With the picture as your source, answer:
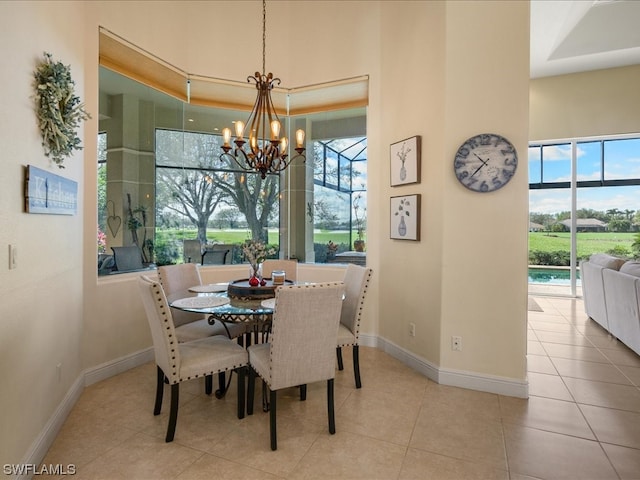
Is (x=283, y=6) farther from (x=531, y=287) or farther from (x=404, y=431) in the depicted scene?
(x=531, y=287)

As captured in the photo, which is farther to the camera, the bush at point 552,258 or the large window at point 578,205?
the bush at point 552,258

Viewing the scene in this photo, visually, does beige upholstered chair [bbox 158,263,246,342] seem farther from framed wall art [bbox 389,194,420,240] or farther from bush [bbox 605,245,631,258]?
bush [bbox 605,245,631,258]

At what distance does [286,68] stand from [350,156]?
1.41 m

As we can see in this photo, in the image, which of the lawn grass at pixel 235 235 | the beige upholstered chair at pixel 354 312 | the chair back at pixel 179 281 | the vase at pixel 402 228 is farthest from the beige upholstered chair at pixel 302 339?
the lawn grass at pixel 235 235

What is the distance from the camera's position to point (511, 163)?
274 cm

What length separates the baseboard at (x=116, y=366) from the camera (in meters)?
2.93

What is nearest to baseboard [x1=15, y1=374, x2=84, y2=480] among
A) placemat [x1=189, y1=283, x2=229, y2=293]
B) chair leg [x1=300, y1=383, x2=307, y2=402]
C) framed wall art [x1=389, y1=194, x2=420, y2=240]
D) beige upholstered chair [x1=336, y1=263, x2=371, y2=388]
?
placemat [x1=189, y1=283, x2=229, y2=293]

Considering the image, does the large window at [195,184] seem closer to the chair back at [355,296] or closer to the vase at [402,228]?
the vase at [402,228]

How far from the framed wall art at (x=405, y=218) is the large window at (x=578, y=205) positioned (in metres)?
4.69

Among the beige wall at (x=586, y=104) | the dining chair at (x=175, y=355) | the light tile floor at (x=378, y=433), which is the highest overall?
the beige wall at (x=586, y=104)

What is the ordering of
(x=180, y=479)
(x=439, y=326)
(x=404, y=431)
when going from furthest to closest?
1. (x=439, y=326)
2. (x=404, y=431)
3. (x=180, y=479)

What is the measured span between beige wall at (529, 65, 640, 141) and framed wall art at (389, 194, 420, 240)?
4.83 meters

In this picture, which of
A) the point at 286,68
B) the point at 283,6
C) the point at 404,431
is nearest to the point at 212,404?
the point at 404,431

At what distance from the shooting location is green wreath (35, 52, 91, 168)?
1.98 m
